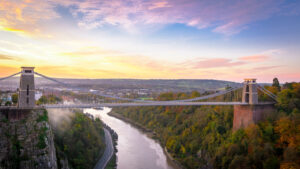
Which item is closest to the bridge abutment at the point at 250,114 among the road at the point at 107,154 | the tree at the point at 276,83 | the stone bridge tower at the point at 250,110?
the stone bridge tower at the point at 250,110

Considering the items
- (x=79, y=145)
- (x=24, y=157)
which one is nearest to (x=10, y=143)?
(x=24, y=157)

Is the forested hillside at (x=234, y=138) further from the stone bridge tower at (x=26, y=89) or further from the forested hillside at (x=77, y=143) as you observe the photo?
the stone bridge tower at (x=26, y=89)

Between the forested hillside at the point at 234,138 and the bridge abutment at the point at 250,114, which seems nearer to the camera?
the forested hillside at the point at 234,138

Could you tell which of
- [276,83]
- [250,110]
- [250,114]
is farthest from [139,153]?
[276,83]

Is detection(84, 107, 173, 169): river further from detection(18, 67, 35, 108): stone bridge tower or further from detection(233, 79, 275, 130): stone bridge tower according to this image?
detection(18, 67, 35, 108): stone bridge tower

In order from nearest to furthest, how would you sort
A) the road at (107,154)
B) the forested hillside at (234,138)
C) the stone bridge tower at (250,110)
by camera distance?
the forested hillside at (234,138)
the road at (107,154)
the stone bridge tower at (250,110)

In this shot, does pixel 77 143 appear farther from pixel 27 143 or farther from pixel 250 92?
pixel 250 92

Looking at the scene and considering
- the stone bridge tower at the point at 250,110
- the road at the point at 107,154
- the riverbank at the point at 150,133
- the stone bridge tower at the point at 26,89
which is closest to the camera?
the stone bridge tower at the point at 26,89
